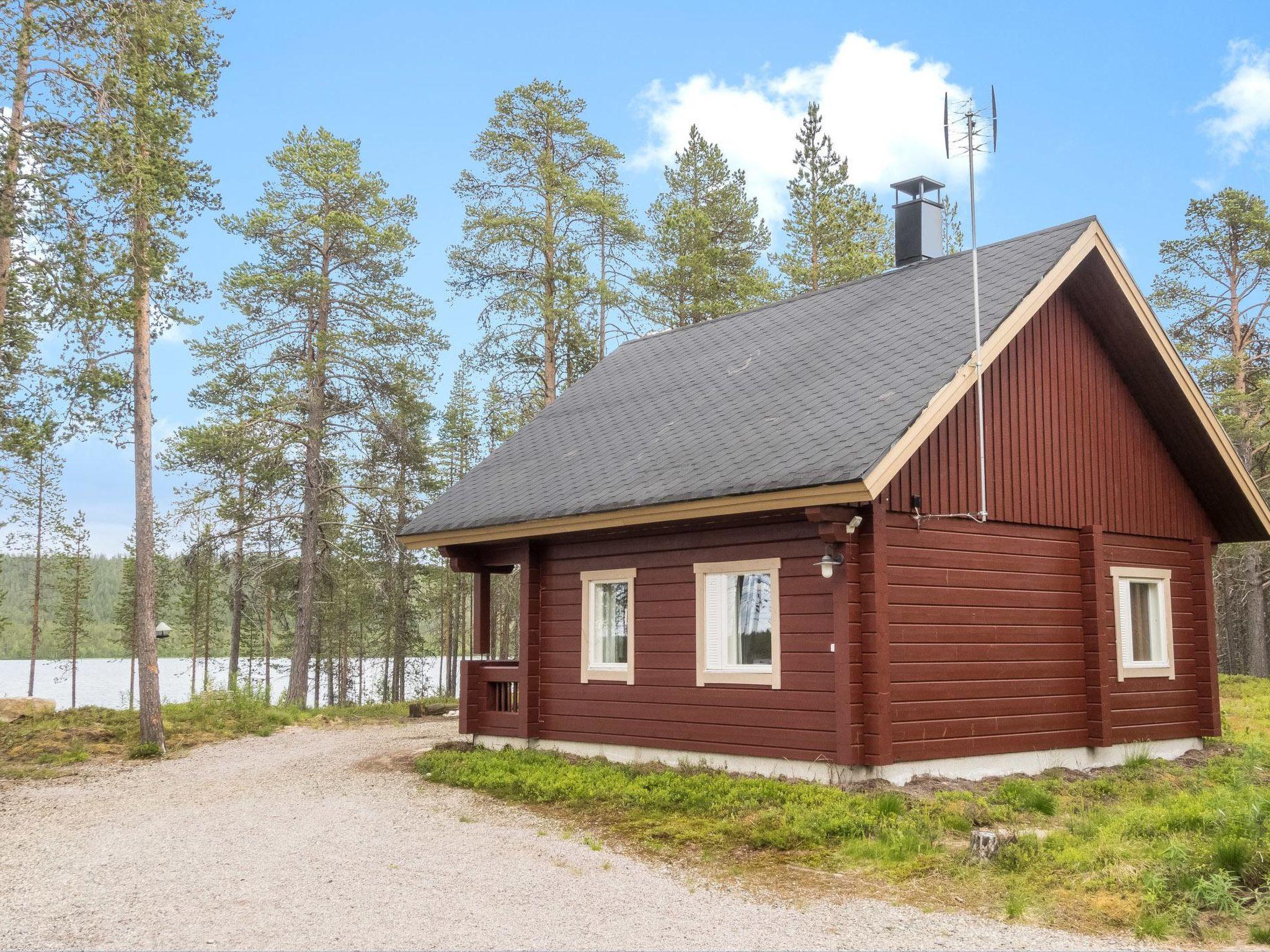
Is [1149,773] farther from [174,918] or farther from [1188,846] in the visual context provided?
[174,918]

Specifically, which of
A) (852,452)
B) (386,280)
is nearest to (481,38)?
(386,280)

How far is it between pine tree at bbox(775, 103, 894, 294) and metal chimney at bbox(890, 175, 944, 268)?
1357 centimetres

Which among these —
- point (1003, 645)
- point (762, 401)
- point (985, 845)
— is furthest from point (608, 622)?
point (985, 845)

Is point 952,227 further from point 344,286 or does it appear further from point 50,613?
point 50,613

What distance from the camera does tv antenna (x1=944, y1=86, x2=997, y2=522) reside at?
11.2 meters

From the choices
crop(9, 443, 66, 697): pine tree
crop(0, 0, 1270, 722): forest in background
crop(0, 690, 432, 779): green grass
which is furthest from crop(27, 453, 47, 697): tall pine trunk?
crop(0, 690, 432, 779): green grass

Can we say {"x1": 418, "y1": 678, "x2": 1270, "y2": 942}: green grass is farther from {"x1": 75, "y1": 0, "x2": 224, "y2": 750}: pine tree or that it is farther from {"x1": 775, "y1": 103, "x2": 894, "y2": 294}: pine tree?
{"x1": 775, "y1": 103, "x2": 894, "y2": 294}: pine tree

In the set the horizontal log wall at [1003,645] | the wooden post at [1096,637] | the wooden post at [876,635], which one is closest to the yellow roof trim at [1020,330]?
the wooden post at [876,635]

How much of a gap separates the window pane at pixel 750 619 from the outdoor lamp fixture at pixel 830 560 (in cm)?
100

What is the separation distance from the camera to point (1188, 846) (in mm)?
7398

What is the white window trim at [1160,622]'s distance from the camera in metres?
13.3

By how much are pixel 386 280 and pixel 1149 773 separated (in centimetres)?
1970

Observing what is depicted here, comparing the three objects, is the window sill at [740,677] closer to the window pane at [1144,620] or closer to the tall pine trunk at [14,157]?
the window pane at [1144,620]

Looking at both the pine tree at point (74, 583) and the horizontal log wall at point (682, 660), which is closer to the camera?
the horizontal log wall at point (682, 660)
